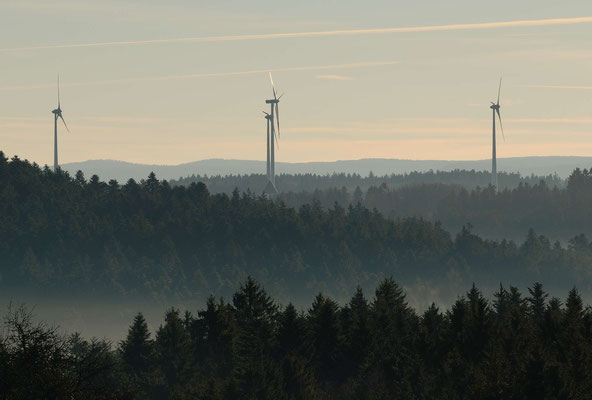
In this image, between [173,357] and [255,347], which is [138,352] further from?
[255,347]

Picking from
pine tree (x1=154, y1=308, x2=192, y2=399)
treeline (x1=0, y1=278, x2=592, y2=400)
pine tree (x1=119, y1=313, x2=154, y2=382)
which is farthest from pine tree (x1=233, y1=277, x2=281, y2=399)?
pine tree (x1=119, y1=313, x2=154, y2=382)

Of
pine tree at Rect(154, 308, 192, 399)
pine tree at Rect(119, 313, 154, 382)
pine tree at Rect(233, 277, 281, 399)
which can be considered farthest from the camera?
pine tree at Rect(119, 313, 154, 382)

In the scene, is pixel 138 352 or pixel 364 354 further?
pixel 138 352

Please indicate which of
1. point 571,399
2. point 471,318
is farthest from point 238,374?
point 571,399

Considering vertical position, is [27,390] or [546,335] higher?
[27,390]

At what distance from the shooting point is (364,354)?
365ft

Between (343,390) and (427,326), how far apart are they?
28.1ft

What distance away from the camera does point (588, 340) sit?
89.2 metres

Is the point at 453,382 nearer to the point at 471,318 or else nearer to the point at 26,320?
the point at 471,318

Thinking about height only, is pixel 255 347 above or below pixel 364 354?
below

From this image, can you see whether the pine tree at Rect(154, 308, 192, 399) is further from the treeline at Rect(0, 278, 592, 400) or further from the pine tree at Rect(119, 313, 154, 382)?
the pine tree at Rect(119, 313, 154, 382)

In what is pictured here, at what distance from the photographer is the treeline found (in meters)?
78.0

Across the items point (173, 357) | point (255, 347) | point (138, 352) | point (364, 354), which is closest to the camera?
point (364, 354)

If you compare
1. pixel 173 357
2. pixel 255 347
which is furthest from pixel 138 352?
pixel 255 347
